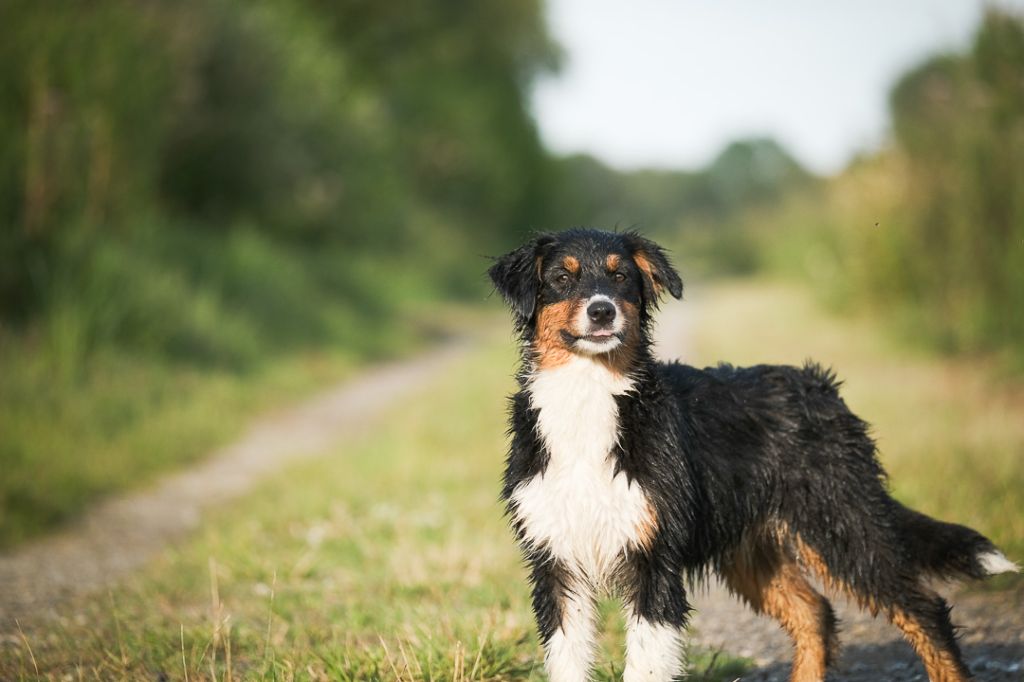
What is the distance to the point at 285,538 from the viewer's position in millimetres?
7473

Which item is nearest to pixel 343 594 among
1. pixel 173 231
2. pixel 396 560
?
pixel 396 560

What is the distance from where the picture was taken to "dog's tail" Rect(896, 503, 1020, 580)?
171 inches

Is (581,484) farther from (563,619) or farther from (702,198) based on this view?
(702,198)

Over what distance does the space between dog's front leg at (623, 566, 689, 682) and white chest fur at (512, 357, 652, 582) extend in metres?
0.17

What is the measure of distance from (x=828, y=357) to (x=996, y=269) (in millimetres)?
2586

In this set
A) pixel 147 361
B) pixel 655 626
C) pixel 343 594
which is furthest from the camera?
pixel 147 361

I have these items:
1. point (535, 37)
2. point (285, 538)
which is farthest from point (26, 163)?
point (535, 37)

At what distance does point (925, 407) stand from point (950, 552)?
5.84 meters

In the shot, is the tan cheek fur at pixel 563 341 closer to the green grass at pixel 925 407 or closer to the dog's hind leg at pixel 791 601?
the dog's hind leg at pixel 791 601

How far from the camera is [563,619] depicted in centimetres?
394

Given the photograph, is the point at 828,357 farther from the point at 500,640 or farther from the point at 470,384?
the point at 500,640

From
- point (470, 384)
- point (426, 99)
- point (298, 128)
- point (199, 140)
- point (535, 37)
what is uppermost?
point (535, 37)

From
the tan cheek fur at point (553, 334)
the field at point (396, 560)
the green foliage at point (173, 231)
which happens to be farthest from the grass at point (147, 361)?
the tan cheek fur at point (553, 334)

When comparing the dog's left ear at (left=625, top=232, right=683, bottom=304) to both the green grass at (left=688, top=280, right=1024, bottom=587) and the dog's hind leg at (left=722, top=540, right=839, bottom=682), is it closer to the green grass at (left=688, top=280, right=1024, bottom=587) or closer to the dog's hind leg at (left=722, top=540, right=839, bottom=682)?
the dog's hind leg at (left=722, top=540, right=839, bottom=682)
